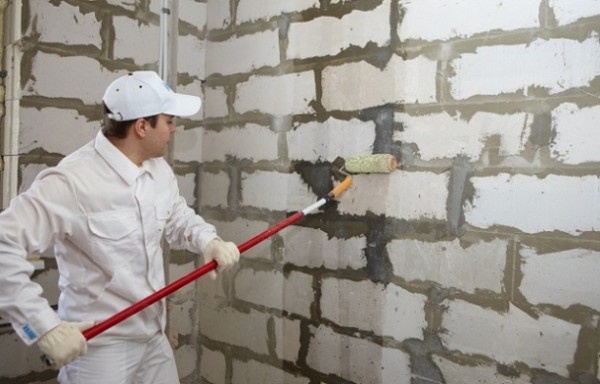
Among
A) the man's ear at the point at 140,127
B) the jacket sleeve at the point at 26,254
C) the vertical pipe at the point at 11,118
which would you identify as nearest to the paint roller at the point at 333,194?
the jacket sleeve at the point at 26,254

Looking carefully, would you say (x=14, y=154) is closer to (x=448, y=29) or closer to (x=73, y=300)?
(x=73, y=300)

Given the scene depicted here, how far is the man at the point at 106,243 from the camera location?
126 centimetres

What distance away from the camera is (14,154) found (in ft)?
5.93

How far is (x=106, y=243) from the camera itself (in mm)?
1454

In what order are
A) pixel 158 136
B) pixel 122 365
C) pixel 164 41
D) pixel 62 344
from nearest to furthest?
pixel 62 344 → pixel 122 365 → pixel 158 136 → pixel 164 41

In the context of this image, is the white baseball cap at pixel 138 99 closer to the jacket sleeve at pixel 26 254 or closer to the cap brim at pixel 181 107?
the cap brim at pixel 181 107

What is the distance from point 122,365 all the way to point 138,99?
0.90 metres

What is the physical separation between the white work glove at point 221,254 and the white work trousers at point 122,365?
0.35 m

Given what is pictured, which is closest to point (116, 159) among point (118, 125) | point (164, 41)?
point (118, 125)

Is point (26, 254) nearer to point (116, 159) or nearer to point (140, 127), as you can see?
point (116, 159)

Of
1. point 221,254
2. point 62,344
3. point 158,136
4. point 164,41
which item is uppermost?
point 164,41

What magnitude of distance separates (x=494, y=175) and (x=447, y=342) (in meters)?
0.63

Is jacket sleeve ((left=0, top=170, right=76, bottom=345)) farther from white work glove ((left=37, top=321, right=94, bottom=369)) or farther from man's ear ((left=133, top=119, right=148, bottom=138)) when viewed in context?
man's ear ((left=133, top=119, right=148, bottom=138))

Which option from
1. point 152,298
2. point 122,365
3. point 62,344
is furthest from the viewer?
point 122,365
